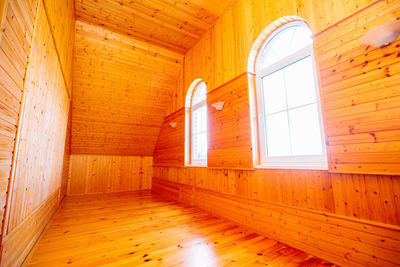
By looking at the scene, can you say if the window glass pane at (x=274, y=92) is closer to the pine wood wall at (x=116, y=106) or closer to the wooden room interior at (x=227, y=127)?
the wooden room interior at (x=227, y=127)

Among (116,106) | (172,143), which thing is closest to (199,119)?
(172,143)

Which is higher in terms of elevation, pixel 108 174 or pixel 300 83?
pixel 300 83

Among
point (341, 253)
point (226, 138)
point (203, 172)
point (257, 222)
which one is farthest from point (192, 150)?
point (341, 253)

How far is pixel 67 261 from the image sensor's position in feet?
5.72

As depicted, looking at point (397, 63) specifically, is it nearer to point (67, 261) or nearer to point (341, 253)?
point (341, 253)

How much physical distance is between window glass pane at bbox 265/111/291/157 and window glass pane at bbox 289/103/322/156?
0.08 m

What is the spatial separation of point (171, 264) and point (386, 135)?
A: 208 cm

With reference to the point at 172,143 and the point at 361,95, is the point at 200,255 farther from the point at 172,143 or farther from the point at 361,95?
the point at 172,143

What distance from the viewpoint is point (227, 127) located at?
3104 mm

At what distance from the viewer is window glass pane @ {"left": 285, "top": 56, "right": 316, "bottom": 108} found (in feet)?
7.22

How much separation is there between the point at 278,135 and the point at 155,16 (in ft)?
10.0

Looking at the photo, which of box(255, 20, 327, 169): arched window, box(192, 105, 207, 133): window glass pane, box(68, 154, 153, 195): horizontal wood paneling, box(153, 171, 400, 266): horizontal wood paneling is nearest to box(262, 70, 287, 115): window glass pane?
box(255, 20, 327, 169): arched window

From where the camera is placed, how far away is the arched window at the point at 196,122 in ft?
13.7

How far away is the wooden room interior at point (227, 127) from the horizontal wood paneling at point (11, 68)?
0.04 feet
